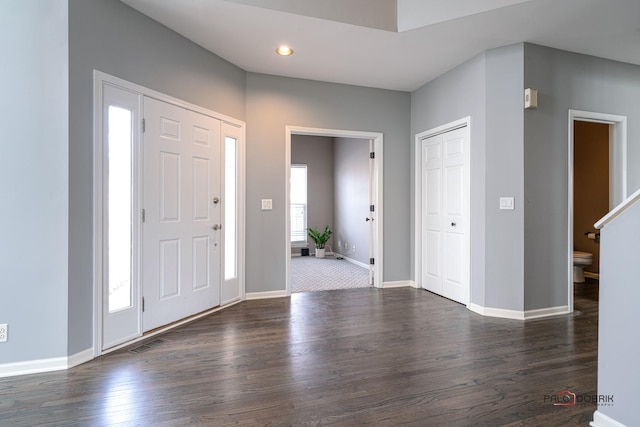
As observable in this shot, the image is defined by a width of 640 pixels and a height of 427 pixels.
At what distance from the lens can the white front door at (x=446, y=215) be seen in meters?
3.90

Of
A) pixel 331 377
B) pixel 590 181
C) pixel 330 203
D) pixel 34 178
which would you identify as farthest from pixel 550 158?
pixel 330 203

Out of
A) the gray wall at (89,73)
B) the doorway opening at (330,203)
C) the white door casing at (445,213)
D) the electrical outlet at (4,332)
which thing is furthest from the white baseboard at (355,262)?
the electrical outlet at (4,332)

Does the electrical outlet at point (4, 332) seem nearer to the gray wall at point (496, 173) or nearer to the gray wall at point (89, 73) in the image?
the gray wall at point (89, 73)

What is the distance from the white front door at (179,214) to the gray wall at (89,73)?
0.33 m

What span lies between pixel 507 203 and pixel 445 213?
33.9 inches

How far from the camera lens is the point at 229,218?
3922 mm

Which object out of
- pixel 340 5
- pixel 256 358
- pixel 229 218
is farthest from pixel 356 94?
pixel 256 358

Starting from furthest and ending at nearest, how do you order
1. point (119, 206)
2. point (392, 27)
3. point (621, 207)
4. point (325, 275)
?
point (325, 275)
point (392, 27)
point (119, 206)
point (621, 207)

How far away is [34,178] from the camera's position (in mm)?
2248

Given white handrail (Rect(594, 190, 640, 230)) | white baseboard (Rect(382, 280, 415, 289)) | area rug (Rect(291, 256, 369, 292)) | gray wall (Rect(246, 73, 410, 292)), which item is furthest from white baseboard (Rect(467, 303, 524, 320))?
white handrail (Rect(594, 190, 640, 230))

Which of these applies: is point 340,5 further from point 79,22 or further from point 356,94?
point 79,22

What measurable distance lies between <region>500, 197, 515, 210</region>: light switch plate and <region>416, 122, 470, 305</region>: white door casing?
1.32 feet

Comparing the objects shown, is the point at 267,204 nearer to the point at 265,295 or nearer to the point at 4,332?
the point at 265,295

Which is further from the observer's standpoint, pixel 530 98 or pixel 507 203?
pixel 507 203
